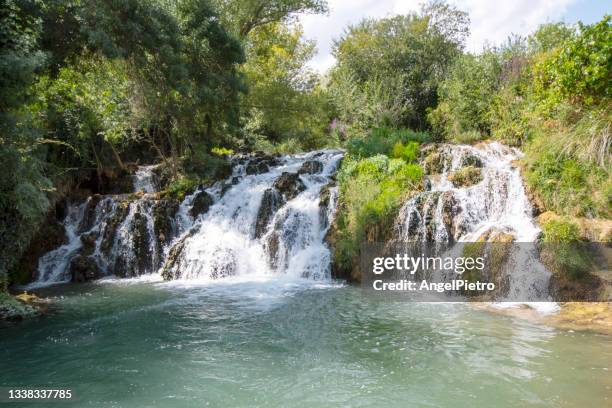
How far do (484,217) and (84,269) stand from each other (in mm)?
11075

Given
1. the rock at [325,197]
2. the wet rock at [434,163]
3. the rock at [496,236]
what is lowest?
the rock at [496,236]

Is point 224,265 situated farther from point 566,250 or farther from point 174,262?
point 566,250

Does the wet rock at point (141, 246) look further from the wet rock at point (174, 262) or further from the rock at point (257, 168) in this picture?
the rock at point (257, 168)

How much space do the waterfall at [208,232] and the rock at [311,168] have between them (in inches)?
1.4

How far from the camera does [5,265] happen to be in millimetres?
9828

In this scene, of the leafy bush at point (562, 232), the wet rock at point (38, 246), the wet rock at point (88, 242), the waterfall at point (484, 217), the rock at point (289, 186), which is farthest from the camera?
the rock at point (289, 186)

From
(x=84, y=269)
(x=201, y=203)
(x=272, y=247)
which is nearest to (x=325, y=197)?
(x=272, y=247)

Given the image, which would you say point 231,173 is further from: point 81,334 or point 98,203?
point 81,334

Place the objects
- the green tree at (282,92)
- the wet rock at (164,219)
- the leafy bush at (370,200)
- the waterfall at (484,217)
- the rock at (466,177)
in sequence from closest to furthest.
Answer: the waterfall at (484,217), the leafy bush at (370,200), the rock at (466,177), the wet rock at (164,219), the green tree at (282,92)

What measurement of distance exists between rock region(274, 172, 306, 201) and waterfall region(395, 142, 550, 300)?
4079 millimetres

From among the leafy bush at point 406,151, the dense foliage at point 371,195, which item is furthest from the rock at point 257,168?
the leafy bush at point 406,151

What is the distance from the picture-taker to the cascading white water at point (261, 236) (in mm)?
11900

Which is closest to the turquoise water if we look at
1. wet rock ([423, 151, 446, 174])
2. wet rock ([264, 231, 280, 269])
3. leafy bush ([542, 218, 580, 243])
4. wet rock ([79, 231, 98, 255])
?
leafy bush ([542, 218, 580, 243])

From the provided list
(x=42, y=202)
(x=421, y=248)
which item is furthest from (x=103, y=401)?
(x=421, y=248)
